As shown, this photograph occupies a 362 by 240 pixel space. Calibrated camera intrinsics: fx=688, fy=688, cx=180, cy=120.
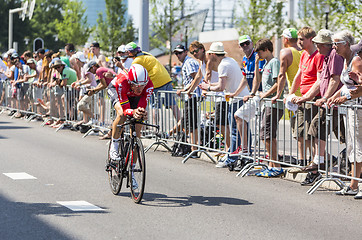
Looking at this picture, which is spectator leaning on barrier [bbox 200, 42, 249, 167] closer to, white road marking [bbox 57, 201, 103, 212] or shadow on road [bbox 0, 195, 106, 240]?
white road marking [bbox 57, 201, 103, 212]

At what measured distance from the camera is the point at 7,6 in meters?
88.8

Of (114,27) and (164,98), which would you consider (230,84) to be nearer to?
(164,98)

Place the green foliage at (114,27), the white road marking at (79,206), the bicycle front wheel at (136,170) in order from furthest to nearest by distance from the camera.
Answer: the green foliage at (114,27)
the bicycle front wheel at (136,170)
the white road marking at (79,206)

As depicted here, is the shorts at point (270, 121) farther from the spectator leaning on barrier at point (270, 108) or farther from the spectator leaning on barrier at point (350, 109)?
the spectator leaning on barrier at point (350, 109)

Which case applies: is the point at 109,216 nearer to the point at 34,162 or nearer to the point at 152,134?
the point at 34,162

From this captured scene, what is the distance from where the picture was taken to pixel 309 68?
9375mm

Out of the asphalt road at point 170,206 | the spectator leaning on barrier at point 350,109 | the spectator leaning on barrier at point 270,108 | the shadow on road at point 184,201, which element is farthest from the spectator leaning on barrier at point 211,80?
the shadow on road at point 184,201

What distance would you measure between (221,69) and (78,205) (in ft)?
14.4

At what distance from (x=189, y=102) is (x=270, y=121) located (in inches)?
96.2

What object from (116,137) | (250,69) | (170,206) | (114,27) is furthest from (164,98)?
(114,27)

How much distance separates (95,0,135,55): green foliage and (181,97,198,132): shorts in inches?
2051

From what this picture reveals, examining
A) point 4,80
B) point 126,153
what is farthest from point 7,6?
point 126,153

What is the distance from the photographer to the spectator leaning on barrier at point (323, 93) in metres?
8.76

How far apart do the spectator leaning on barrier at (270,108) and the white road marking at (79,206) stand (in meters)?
3.24
